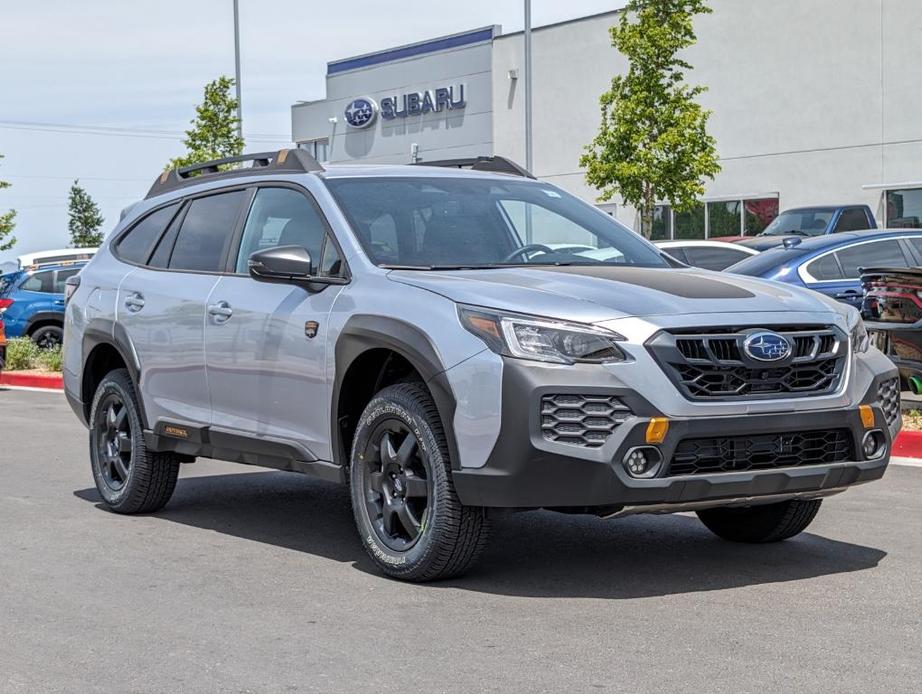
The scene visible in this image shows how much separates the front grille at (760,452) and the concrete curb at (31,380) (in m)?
15.0

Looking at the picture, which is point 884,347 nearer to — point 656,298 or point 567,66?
point 656,298

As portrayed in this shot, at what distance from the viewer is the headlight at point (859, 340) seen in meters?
6.30

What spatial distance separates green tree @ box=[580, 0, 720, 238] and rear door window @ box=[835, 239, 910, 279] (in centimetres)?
1388

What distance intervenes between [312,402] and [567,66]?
123 feet

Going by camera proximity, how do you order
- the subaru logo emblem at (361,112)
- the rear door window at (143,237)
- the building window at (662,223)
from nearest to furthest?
the rear door window at (143,237) < the building window at (662,223) < the subaru logo emblem at (361,112)

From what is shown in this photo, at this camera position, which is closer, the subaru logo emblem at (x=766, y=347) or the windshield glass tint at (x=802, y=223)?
the subaru logo emblem at (x=766, y=347)

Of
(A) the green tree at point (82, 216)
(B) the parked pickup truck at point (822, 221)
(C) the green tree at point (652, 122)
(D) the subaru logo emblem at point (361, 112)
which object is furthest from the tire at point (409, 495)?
(A) the green tree at point (82, 216)

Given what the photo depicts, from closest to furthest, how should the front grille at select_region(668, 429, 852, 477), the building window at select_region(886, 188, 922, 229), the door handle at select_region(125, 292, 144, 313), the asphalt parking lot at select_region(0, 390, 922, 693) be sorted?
the asphalt parking lot at select_region(0, 390, 922, 693)
the front grille at select_region(668, 429, 852, 477)
the door handle at select_region(125, 292, 144, 313)
the building window at select_region(886, 188, 922, 229)

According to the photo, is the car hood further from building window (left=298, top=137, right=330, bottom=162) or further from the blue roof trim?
building window (left=298, top=137, right=330, bottom=162)

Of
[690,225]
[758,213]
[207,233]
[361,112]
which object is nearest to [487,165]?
[207,233]

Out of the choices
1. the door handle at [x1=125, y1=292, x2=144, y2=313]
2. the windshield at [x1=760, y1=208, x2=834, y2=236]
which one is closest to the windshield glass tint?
the windshield at [x1=760, y1=208, x2=834, y2=236]

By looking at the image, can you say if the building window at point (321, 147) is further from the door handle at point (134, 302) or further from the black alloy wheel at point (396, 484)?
the black alloy wheel at point (396, 484)

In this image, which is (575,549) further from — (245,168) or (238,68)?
(238,68)

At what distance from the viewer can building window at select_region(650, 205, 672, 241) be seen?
132 feet
